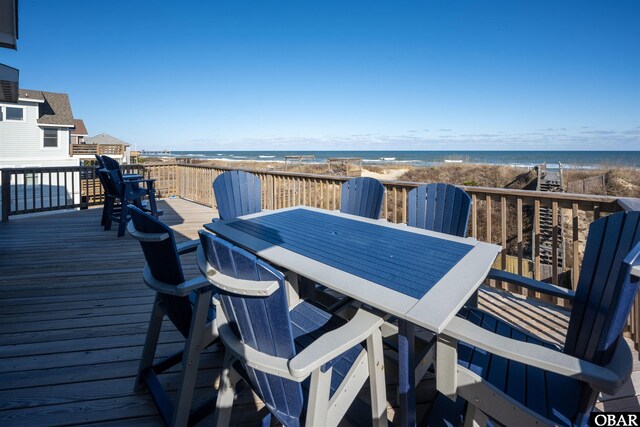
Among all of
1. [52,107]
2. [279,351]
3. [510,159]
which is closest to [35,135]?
[52,107]

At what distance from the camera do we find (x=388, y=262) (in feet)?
4.95

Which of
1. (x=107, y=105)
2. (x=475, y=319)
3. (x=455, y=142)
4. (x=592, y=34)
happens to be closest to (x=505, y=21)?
(x=592, y=34)

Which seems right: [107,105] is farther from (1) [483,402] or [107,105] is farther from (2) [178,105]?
(1) [483,402]

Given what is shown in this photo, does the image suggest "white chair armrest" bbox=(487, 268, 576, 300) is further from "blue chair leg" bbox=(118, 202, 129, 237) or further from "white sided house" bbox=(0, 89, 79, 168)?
"white sided house" bbox=(0, 89, 79, 168)

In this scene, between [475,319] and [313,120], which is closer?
[475,319]

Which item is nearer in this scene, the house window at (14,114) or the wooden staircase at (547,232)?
the wooden staircase at (547,232)

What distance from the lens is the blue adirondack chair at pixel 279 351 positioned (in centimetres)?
92

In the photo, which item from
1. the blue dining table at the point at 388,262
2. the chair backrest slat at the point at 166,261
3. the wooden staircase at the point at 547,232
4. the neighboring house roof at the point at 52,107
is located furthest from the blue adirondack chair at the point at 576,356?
the neighboring house roof at the point at 52,107

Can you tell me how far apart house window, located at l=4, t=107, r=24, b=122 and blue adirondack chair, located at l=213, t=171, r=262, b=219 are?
18.3m

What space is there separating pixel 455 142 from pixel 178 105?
42.8 meters

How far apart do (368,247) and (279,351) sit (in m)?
0.87

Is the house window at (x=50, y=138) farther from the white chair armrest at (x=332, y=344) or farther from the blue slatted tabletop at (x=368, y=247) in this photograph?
the white chair armrest at (x=332, y=344)

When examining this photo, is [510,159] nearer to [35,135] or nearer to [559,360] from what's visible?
[35,135]

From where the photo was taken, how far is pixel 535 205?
2641 mm
